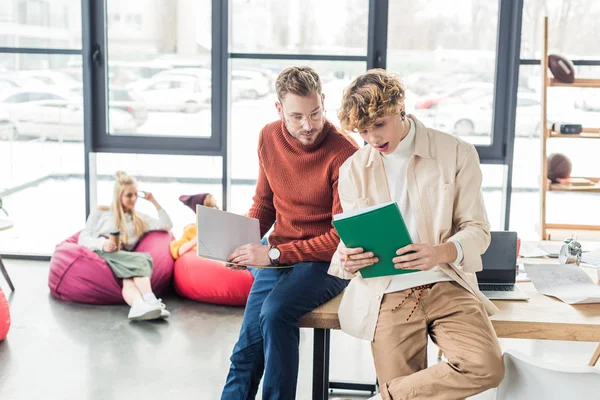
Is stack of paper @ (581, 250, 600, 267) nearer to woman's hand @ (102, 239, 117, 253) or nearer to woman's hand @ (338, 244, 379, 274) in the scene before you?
woman's hand @ (338, 244, 379, 274)

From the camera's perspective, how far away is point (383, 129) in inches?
94.8

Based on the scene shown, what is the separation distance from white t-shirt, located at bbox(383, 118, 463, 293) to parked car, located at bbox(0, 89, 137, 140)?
324 cm

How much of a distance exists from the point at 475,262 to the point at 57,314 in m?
2.79

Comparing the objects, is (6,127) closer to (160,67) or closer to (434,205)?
(160,67)

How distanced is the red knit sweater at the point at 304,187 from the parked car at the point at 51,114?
8.72 feet

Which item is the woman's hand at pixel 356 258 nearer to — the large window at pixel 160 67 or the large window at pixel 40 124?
the large window at pixel 160 67

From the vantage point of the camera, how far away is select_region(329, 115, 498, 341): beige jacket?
2373 millimetres

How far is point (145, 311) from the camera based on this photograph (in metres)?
4.21

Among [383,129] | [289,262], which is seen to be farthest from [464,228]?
[289,262]

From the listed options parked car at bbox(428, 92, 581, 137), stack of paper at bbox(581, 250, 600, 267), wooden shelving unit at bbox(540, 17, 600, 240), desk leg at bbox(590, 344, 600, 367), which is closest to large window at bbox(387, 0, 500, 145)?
parked car at bbox(428, 92, 581, 137)

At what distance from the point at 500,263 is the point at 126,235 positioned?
2701 millimetres

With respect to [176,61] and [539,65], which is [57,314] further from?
[539,65]

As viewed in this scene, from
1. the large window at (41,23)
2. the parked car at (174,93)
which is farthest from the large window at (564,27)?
the large window at (41,23)

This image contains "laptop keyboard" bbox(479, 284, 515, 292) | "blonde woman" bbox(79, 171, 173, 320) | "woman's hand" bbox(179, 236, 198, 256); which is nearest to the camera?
"laptop keyboard" bbox(479, 284, 515, 292)
